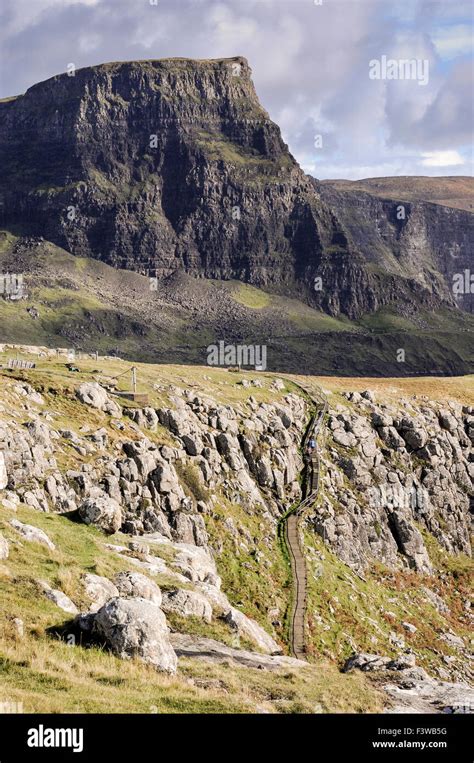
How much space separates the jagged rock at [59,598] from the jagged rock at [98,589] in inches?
43.1

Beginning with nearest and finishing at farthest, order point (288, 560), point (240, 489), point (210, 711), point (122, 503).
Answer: point (210, 711), point (122, 503), point (288, 560), point (240, 489)

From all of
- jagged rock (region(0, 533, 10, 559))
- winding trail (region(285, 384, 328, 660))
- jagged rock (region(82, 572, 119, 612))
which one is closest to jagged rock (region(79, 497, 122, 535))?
jagged rock (region(82, 572, 119, 612))

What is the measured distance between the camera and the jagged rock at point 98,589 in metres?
27.3

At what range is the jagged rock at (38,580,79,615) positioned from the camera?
25391 millimetres

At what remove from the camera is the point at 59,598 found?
→ 2570cm

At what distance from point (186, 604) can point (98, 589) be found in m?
4.04

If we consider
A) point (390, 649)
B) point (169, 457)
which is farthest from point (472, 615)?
point (169, 457)

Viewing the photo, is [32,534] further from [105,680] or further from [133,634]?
[105,680]

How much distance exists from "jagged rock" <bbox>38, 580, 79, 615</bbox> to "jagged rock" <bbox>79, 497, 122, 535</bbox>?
34.0ft

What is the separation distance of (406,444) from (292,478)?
20.5 metres

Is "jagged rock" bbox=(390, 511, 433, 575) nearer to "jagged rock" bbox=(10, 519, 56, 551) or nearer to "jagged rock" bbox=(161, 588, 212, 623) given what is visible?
"jagged rock" bbox=(161, 588, 212, 623)

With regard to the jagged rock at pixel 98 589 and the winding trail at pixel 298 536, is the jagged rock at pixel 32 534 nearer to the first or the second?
the jagged rock at pixel 98 589
